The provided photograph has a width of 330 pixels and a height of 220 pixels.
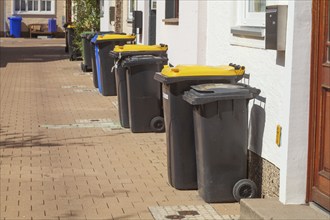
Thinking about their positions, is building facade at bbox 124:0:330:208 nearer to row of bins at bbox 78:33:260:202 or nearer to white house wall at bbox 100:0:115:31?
row of bins at bbox 78:33:260:202

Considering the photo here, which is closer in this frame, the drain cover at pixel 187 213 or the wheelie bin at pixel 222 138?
the drain cover at pixel 187 213

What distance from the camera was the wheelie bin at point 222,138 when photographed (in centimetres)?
727

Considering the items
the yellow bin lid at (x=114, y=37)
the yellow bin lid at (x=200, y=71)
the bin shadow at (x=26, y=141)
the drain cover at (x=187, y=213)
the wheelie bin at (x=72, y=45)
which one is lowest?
the bin shadow at (x=26, y=141)

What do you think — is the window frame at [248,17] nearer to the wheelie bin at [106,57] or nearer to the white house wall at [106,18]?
the wheelie bin at [106,57]

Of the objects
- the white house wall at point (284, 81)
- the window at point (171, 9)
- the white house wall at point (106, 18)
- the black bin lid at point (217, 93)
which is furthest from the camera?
the white house wall at point (106, 18)

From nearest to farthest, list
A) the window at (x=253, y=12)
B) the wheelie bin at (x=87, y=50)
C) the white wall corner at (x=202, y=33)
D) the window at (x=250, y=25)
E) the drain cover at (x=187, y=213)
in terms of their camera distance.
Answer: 1. the drain cover at (x=187, y=213)
2. the window at (x=250, y=25)
3. the window at (x=253, y=12)
4. the white wall corner at (x=202, y=33)
5. the wheelie bin at (x=87, y=50)

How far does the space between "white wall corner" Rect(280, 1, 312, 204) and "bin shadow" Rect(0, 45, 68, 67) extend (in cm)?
1976

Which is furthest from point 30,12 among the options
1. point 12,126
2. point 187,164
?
point 187,164

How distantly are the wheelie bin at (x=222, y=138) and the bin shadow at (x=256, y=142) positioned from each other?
0.12 m

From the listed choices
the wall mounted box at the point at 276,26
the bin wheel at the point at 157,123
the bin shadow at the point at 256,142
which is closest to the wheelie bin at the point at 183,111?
the bin shadow at the point at 256,142

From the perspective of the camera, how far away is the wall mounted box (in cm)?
670

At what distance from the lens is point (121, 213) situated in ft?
23.5

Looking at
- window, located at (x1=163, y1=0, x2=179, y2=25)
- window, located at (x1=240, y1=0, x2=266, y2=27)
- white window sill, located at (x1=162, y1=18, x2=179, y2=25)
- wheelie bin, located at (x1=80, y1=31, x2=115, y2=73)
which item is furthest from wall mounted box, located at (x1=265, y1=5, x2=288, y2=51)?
wheelie bin, located at (x1=80, y1=31, x2=115, y2=73)

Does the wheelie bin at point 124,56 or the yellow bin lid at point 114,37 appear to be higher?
the yellow bin lid at point 114,37
